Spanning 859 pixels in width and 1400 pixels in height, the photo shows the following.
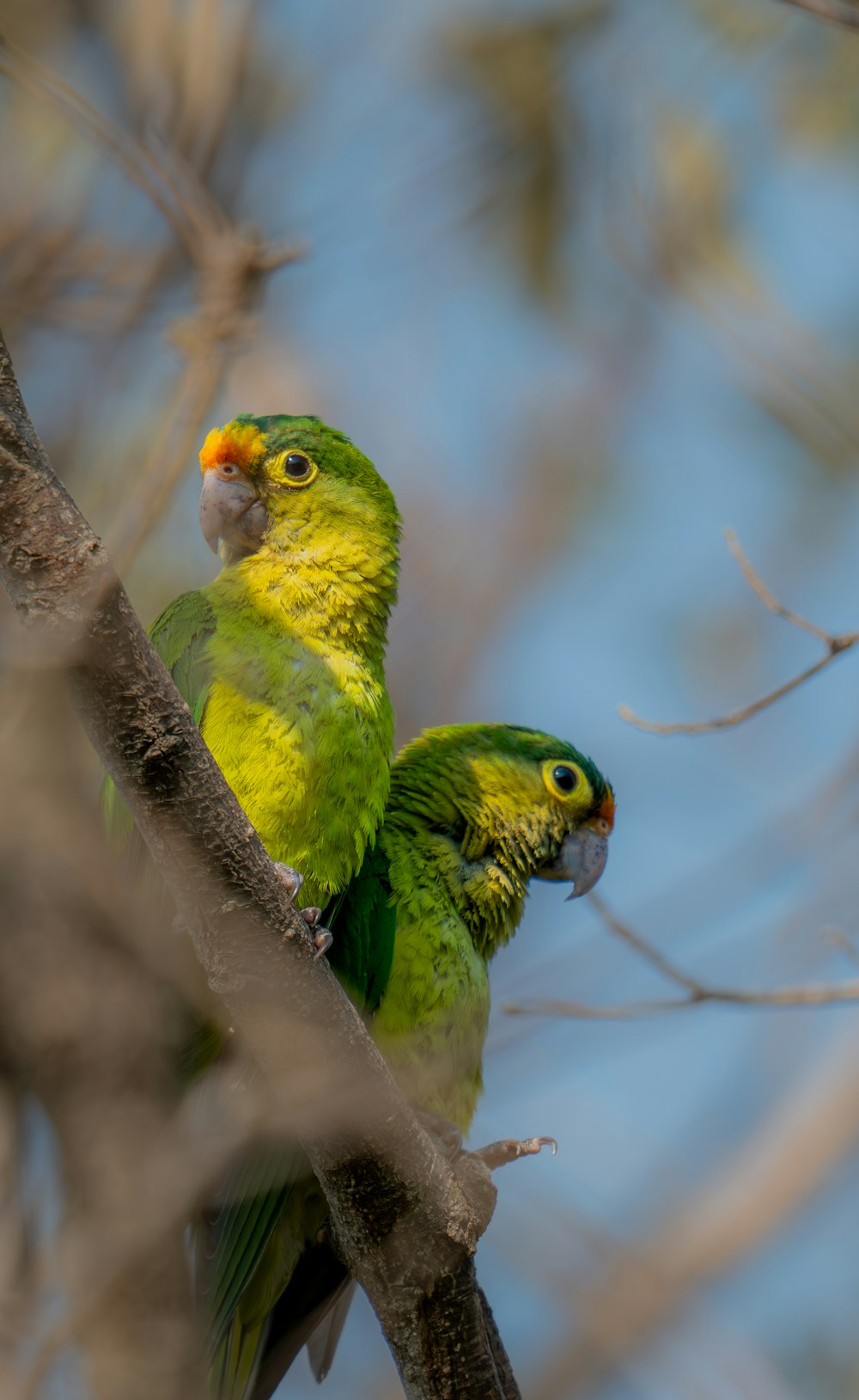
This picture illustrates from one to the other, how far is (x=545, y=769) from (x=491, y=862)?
38 cm

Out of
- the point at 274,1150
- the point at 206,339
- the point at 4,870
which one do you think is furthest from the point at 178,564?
the point at 274,1150

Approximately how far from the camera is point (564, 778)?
430 centimetres

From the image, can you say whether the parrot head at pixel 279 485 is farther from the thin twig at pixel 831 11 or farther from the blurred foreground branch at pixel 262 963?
the thin twig at pixel 831 11

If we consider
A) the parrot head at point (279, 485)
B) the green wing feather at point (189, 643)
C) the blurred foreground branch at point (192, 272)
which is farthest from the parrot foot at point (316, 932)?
the parrot head at point (279, 485)

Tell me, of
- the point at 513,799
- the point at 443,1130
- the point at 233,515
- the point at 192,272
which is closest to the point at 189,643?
the point at 233,515

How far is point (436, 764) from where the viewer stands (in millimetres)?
4172

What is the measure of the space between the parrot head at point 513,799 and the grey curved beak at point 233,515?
35.4 inches

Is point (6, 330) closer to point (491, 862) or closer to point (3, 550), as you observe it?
point (491, 862)

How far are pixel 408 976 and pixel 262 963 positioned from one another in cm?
120

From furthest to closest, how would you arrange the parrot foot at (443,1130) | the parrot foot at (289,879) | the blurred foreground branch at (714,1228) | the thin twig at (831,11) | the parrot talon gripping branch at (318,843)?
the blurred foreground branch at (714,1228)
the parrot foot at (443,1130)
the thin twig at (831,11)
the parrot foot at (289,879)
the parrot talon gripping branch at (318,843)

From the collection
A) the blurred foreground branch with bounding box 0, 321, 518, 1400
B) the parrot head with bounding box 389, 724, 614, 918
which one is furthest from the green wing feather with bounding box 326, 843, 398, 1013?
the blurred foreground branch with bounding box 0, 321, 518, 1400

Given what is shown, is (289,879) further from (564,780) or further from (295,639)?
(564,780)

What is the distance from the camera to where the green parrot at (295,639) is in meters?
3.09

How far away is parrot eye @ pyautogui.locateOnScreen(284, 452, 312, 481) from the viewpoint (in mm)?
3760
